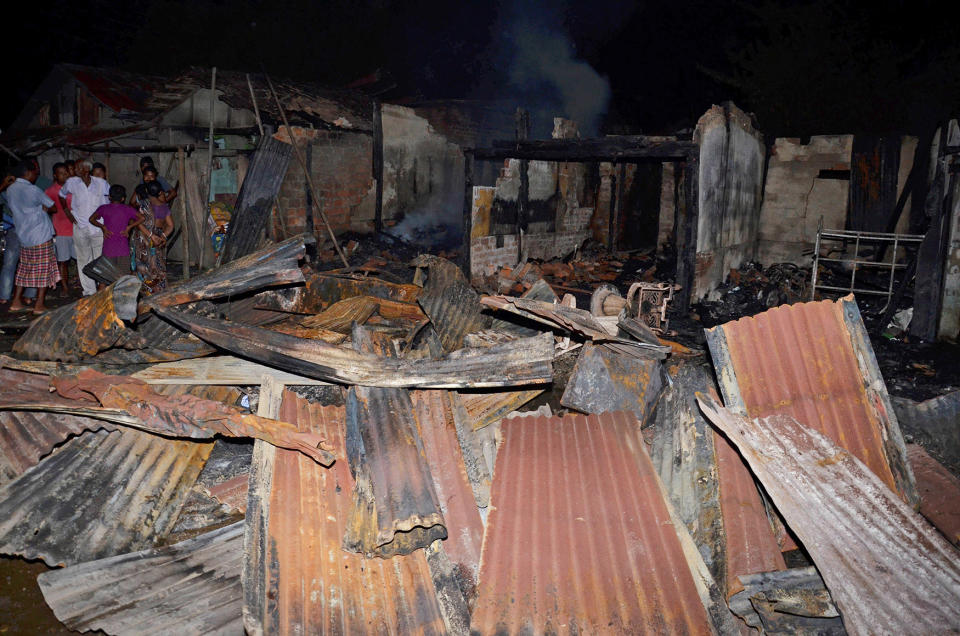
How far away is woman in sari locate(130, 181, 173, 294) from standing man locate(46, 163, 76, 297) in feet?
4.35

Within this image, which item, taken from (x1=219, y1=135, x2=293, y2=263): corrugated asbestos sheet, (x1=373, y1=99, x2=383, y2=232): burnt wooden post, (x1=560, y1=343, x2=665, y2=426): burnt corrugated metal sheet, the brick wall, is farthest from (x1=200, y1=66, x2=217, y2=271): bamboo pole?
(x1=560, y1=343, x2=665, y2=426): burnt corrugated metal sheet

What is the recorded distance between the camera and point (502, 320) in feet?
19.0

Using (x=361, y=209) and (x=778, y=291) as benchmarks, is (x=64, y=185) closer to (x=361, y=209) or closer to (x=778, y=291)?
(x=361, y=209)

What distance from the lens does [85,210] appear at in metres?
7.57

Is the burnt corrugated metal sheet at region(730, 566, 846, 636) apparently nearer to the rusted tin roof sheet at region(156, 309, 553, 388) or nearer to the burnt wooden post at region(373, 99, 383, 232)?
the rusted tin roof sheet at region(156, 309, 553, 388)

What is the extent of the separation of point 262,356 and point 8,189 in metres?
5.31

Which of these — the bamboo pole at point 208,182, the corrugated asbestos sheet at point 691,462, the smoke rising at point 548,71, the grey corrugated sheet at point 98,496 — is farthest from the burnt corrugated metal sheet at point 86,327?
the smoke rising at point 548,71

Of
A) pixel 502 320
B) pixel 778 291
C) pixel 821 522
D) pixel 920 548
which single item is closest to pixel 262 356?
pixel 502 320

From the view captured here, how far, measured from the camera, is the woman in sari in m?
6.91

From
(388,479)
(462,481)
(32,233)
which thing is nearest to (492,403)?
(462,481)

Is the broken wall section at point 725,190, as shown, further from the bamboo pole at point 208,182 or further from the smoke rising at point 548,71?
the bamboo pole at point 208,182

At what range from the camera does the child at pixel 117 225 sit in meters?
6.84

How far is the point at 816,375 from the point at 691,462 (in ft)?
2.79

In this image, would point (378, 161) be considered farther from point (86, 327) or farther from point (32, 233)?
point (86, 327)
